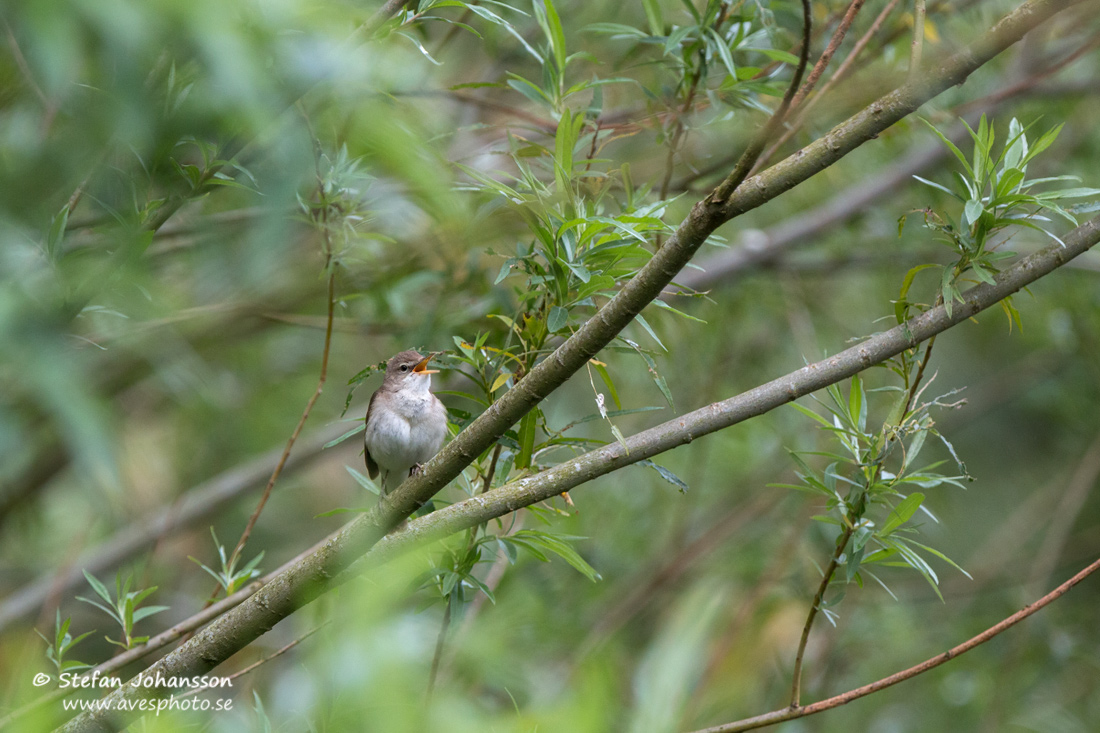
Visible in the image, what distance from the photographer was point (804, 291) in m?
6.06

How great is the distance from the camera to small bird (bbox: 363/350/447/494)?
11.1 ft


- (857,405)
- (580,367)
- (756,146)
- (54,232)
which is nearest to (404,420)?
(54,232)

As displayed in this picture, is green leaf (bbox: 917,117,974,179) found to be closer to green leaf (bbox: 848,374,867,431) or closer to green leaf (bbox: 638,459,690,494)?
green leaf (bbox: 848,374,867,431)

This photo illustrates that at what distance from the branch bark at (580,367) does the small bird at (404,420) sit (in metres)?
1.07

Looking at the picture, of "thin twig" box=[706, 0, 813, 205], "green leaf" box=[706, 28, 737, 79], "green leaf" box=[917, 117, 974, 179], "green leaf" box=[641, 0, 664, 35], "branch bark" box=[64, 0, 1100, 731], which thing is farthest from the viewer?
"green leaf" box=[641, 0, 664, 35]

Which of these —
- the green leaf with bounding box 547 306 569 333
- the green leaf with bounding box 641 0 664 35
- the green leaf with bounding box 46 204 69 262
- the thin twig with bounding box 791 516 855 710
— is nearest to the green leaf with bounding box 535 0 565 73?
the green leaf with bounding box 641 0 664 35

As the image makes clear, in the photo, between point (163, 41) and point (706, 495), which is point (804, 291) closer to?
point (706, 495)

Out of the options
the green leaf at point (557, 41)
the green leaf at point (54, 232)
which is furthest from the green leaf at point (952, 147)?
the green leaf at point (54, 232)

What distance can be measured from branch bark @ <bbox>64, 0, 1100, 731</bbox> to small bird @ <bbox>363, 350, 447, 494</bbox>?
107 cm

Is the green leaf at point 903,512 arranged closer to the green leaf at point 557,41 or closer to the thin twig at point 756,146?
the thin twig at point 756,146

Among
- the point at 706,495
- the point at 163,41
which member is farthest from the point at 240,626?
the point at 706,495

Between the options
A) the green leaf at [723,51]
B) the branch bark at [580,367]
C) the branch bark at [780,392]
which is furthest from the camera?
the green leaf at [723,51]

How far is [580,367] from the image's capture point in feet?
6.57

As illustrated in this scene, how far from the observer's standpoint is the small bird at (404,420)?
3.40m
